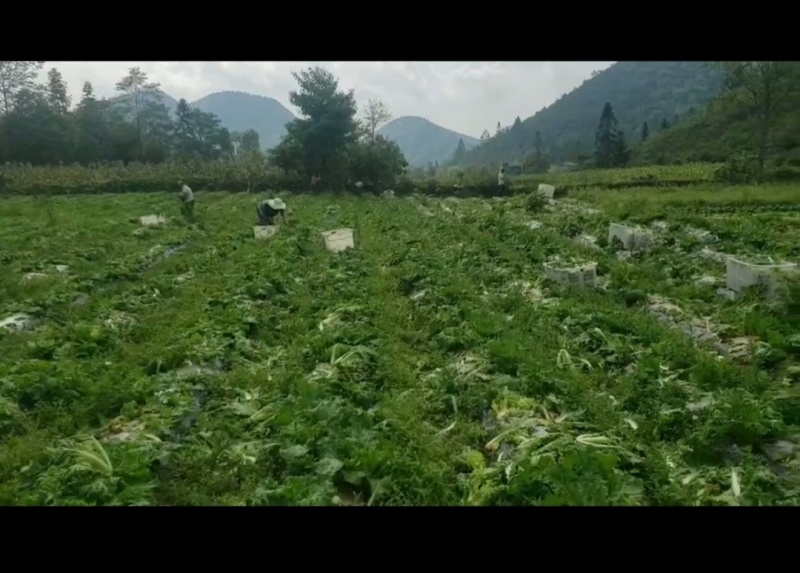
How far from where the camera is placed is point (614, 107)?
107000 millimetres

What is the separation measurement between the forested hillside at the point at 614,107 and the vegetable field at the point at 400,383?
71645 millimetres

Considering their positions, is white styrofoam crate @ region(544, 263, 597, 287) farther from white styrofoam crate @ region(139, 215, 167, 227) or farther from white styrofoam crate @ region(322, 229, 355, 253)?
white styrofoam crate @ region(139, 215, 167, 227)

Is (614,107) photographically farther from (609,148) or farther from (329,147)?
(329,147)

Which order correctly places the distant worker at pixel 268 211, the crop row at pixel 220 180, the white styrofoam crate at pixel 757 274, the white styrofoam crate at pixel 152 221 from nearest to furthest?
1. the white styrofoam crate at pixel 757 274
2. the white styrofoam crate at pixel 152 221
3. the distant worker at pixel 268 211
4. the crop row at pixel 220 180

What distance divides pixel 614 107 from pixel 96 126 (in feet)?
296

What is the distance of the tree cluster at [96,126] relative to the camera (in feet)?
135

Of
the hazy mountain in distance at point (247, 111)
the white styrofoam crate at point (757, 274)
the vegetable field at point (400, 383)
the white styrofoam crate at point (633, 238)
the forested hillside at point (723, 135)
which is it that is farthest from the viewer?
the hazy mountain in distance at point (247, 111)

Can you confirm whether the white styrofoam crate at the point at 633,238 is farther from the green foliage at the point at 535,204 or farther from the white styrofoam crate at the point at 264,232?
the white styrofoam crate at the point at 264,232

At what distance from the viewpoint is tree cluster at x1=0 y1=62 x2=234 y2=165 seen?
41.2 meters

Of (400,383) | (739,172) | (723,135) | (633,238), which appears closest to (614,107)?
(723,135)

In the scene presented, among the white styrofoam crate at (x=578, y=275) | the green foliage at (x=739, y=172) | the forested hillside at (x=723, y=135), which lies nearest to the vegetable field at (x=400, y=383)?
the white styrofoam crate at (x=578, y=275)

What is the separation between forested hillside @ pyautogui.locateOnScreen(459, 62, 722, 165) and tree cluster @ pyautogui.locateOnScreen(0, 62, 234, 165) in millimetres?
43043

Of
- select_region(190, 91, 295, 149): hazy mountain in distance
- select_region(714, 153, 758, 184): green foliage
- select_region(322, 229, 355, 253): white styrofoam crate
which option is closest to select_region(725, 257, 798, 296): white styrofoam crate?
select_region(322, 229, 355, 253): white styrofoam crate
